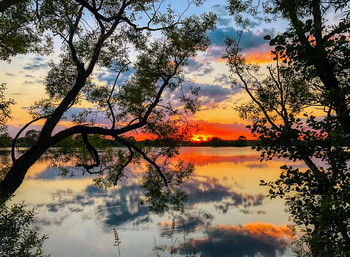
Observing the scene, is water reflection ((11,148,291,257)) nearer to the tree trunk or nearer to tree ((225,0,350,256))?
the tree trunk

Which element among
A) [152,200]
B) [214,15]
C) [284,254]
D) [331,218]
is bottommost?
[284,254]

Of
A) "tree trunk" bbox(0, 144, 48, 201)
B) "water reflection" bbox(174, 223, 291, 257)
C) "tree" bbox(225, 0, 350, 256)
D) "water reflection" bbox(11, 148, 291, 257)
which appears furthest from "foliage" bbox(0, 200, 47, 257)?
"water reflection" bbox(174, 223, 291, 257)

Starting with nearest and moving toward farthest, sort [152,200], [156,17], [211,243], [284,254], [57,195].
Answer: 1. [156,17]
2. [152,200]
3. [284,254]
4. [211,243]
5. [57,195]

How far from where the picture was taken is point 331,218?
5.44m

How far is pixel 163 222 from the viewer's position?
2831 cm

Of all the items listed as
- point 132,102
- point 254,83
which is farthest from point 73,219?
point 254,83

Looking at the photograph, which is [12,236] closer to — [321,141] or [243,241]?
[321,141]

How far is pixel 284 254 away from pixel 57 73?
67.3ft

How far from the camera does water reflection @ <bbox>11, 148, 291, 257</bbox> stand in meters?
22.2

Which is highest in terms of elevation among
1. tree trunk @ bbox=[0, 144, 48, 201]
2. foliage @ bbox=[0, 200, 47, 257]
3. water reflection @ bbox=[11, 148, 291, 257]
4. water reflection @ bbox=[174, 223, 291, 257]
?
tree trunk @ bbox=[0, 144, 48, 201]

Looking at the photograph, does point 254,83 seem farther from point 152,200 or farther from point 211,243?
point 211,243

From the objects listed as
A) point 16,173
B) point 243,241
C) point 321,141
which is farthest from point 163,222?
point 321,141

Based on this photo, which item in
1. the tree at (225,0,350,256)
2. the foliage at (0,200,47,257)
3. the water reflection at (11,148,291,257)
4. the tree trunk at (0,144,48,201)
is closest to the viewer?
the tree at (225,0,350,256)

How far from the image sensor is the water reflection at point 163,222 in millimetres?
22188
